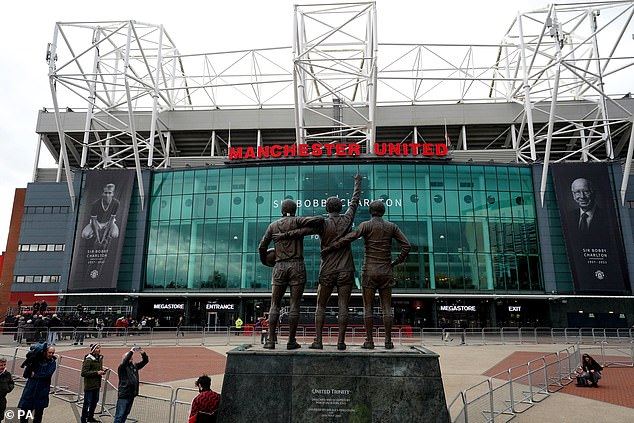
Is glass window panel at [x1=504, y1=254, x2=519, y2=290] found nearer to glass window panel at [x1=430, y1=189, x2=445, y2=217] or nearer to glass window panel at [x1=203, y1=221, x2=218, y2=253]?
glass window panel at [x1=430, y1=189, x2=445, y2=217]

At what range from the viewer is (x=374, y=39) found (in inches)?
1628

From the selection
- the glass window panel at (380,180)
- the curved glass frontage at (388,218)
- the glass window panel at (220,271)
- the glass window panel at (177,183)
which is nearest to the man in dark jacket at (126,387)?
the curved glass frontage at (388,218)

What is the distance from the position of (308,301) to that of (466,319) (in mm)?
14505

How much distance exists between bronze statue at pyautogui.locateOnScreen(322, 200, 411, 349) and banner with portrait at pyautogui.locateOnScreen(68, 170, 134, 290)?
121ft

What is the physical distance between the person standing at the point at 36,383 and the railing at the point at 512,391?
7911 mm

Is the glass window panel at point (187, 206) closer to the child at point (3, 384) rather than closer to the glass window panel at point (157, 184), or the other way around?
the glass window panel at point (157, 184)

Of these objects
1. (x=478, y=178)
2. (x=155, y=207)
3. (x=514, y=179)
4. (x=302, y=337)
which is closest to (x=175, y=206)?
(x=155, y=207)

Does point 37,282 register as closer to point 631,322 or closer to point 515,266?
point 515,266

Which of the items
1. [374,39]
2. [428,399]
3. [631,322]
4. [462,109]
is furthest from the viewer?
[462,109]

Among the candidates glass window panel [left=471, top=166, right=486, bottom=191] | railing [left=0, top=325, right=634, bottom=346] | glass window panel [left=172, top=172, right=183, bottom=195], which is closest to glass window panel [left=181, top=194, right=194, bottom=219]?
glass window panel [left=172, top=172, right=183, bottom=195]

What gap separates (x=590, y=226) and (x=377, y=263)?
3703cm

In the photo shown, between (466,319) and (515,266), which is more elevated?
(515,266)

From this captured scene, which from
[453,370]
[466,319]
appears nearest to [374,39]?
[466,319]

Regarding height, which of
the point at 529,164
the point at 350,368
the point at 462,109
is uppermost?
the point at 462,109
